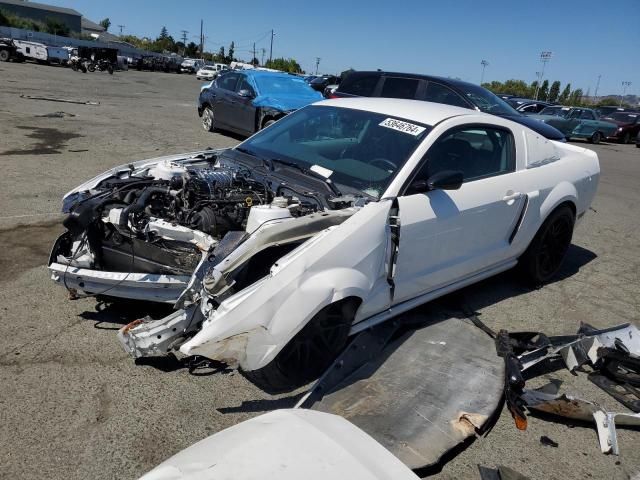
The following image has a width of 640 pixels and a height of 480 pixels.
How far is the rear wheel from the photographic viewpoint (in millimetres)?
2797

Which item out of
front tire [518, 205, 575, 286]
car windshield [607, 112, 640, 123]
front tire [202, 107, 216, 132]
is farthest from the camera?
car windshield [607, 112, 640, 123]

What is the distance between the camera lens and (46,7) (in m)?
89.1

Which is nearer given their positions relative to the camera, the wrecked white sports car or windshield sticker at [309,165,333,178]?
the wrecked white sports car

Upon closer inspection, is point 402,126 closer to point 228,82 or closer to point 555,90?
point 228,82

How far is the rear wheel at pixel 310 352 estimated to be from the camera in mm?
2797

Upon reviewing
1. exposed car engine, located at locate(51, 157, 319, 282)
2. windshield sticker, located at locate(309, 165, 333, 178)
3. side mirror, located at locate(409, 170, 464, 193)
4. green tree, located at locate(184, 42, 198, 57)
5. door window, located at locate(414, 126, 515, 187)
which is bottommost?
exposed car engine, located at locate(51, 157, 319, 282)

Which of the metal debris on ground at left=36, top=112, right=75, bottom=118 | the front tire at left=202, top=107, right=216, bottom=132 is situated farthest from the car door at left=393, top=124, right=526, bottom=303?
the metal debris on ground at left=36, top=112, right=75, bottom=118

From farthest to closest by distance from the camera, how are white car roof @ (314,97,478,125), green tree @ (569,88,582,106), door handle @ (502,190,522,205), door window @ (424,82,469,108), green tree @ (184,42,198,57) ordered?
green tree @ (184,42,198,57), green tree @ (569,88,582,106), door window @ (424,82,469,108), door handle @ (502,190,522,205), white car roof @ (314,97,478,125)

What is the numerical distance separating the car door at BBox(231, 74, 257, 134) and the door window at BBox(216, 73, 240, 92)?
172mm

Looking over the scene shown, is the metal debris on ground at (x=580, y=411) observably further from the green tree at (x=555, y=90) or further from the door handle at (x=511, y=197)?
the green tree at (x=555, y=90)

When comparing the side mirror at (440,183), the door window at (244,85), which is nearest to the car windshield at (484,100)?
the door window at (244,85)

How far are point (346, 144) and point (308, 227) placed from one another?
1.18 metres

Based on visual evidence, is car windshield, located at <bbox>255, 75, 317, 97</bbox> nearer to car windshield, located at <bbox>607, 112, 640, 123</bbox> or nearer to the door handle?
the door handle

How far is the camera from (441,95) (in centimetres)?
863
